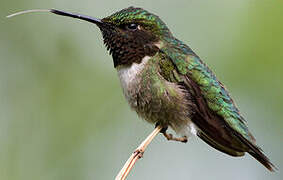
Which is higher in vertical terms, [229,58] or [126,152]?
[229,58]

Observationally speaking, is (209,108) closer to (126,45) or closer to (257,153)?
(257,153)

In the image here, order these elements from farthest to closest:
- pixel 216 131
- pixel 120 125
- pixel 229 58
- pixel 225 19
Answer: pixel 120 125, pixel 225 19, pixel 229 58, pixel 216 131

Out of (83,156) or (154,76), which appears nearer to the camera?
(154,76)

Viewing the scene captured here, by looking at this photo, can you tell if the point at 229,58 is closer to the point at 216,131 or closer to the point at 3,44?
the point at 216,131

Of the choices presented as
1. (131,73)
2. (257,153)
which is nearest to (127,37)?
(131,73)

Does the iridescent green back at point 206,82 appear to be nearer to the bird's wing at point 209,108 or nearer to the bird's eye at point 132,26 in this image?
the bird's wing at point 209,108

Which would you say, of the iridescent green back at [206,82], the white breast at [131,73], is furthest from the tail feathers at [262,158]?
the white breast at [131,73]

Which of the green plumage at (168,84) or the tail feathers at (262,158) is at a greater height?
the green plumage at (168,84)

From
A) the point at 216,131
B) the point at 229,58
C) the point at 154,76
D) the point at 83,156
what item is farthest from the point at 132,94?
the point at 83,156
